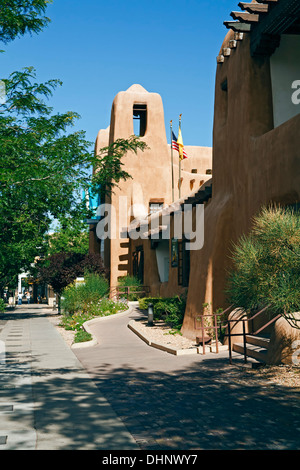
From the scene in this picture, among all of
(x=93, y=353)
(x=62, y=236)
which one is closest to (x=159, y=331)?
(x=93, y=353)

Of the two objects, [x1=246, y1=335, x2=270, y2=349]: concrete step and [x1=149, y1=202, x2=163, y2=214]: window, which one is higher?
[x1=149, y1=202, x2=163, y2=214]: window

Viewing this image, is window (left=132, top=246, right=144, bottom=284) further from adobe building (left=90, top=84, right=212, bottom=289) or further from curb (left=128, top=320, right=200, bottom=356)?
curb (left=128, top=320, right=200, bottom=356)

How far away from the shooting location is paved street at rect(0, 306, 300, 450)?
559cm

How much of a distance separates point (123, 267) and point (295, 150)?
22876mm

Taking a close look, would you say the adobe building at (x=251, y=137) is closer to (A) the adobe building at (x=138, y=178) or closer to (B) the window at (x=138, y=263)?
(B) the window at (x=138, y=263)

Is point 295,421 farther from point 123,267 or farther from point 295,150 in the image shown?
point 123,267

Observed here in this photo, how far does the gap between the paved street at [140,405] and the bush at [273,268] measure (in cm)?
147

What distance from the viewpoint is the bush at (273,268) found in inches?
323

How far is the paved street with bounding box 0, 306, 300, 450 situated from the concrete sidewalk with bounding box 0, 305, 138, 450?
0.04 feet

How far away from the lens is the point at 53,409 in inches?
279

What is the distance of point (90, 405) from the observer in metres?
7.32

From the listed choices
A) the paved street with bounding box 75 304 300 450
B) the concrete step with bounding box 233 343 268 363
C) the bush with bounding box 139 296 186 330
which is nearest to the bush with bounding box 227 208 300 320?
the paved street with bounding box 75 304 300 450
